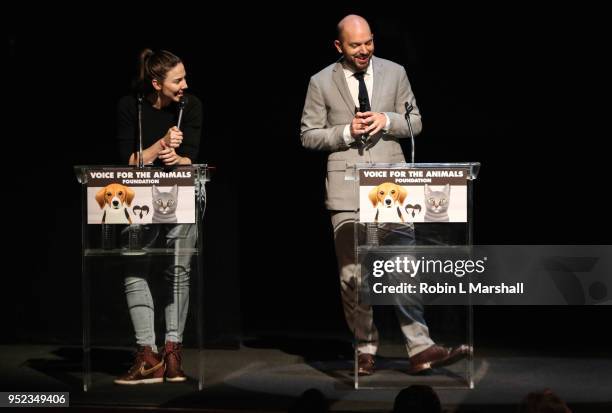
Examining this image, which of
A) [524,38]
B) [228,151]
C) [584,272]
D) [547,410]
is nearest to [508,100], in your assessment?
[524,38]

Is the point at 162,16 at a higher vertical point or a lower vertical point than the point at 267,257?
higher

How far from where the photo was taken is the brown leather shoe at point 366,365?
4203 mm

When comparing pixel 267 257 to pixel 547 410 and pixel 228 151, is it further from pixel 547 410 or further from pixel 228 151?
pixel 547 410

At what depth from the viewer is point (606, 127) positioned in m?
5.84

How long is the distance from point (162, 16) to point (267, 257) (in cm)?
167

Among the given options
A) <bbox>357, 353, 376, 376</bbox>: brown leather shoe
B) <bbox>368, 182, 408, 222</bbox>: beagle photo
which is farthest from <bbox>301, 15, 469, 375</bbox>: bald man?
<bbox>368, 182, 408, 222</bbox>: beagle photo

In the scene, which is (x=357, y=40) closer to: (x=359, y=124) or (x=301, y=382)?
(x=359, y=124)

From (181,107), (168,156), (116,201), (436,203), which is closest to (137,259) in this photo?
(116,201)

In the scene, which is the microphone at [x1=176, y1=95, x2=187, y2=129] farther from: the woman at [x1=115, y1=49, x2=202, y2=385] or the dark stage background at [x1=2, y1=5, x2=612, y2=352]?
the dark stage background at [x1=2, y1=5, x2=612, y2=352]

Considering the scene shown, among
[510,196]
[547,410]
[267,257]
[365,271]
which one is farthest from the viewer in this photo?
[267,257]

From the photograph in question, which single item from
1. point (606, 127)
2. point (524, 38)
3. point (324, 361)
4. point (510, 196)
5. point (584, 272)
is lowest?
point (324, 361)

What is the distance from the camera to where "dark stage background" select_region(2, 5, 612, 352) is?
5.70 m

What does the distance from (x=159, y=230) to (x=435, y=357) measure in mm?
1199

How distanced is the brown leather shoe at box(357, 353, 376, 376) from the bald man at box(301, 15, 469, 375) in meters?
0.20
